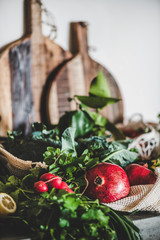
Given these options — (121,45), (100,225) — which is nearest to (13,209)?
(100,225)

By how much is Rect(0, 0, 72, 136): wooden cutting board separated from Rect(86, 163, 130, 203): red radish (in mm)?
529

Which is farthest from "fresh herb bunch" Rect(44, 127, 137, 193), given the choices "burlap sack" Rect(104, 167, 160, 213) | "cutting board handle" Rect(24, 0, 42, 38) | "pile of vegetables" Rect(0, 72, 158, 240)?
"cutting board handle" Rect(24, 0, 42, 38)

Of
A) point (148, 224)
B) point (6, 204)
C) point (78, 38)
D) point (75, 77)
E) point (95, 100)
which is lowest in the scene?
point (148, 224)

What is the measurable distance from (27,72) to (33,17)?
251 millimetres

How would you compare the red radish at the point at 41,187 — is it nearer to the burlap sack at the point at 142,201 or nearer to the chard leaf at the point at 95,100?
the burlap sack at the point at 142,201

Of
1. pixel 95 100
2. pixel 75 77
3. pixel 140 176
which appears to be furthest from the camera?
pixel 75 77

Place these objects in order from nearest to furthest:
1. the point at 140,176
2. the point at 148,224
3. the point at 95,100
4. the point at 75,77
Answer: the point at 148,224, the point at 140,176, the point at 95,100, the point at 75,77

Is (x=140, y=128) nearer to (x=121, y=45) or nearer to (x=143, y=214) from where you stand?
(x=121, y=45)

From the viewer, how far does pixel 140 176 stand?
745mm

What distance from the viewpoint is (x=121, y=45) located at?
57.4 inches

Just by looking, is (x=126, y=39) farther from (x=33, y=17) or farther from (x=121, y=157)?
(x=121, y=157)

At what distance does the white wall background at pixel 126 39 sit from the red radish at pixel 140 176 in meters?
0.76

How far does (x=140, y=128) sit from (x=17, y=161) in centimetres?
76

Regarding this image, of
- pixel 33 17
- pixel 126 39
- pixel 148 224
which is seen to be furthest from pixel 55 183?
pixel 126 39
